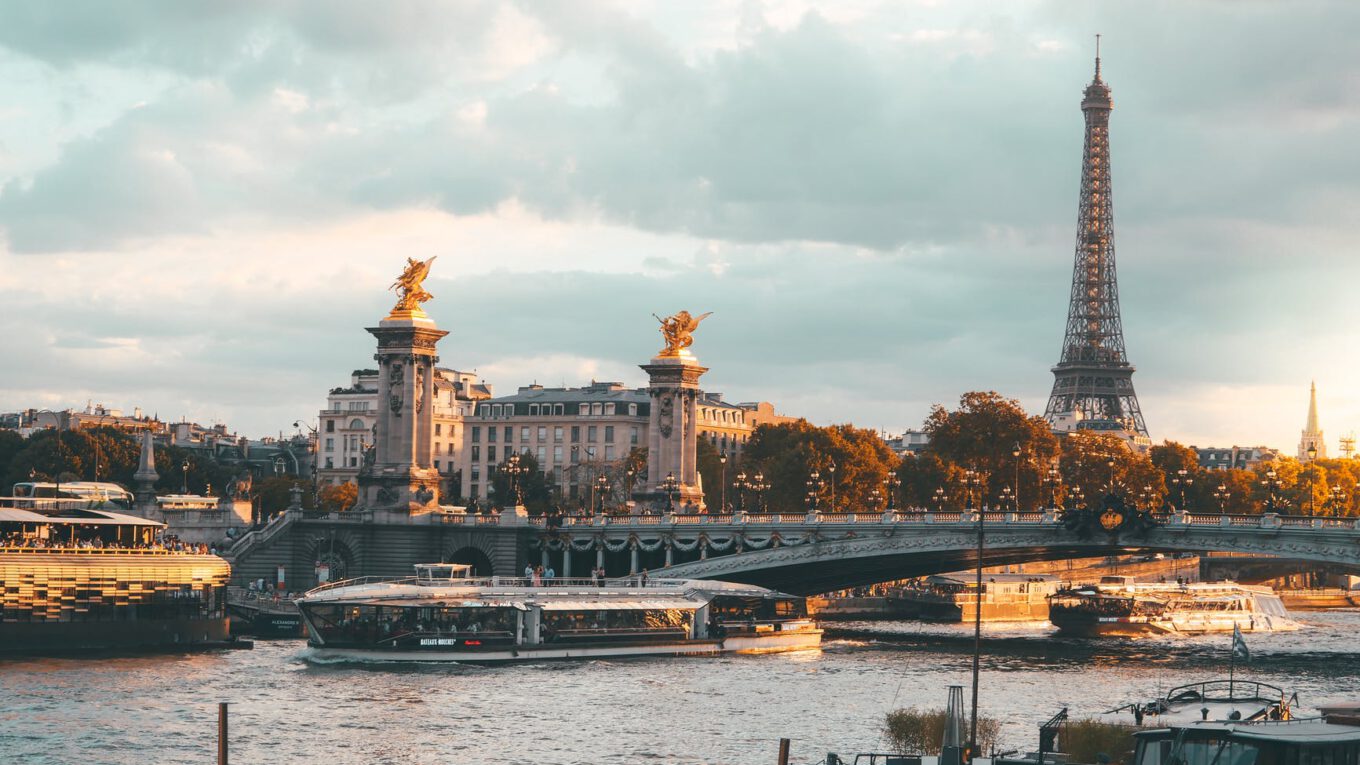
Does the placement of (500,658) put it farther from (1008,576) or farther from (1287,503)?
(1287,503)

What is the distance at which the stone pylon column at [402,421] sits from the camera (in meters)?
133

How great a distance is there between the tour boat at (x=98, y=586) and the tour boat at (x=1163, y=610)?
55884mm

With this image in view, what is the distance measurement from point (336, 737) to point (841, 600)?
3391 inches

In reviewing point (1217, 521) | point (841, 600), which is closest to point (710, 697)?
point (1217, 521)

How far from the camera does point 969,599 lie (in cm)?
14638

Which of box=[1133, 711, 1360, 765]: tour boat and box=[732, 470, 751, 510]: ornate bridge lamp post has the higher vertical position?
box=[732, 470, 751, 510]: ornate bridge lamp post

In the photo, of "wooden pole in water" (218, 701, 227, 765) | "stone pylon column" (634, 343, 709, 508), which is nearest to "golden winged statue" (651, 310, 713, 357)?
"stone pylon column" (634, 343, 709, 508)

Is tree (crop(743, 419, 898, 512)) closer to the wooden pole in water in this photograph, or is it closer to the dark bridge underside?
the dark bridge underside

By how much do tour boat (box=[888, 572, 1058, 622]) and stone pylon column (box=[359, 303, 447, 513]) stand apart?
37.1m

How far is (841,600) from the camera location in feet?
498

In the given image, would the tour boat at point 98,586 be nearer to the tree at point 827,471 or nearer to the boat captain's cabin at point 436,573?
the boat captain's cabin at point 436,573

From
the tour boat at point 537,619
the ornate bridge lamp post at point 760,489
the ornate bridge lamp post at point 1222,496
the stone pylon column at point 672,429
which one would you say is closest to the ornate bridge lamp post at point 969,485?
the ornate bridge lamp post at point 760,489

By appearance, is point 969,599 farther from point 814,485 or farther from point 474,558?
point 474,558

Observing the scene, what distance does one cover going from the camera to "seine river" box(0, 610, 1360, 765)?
→ 6675cm
